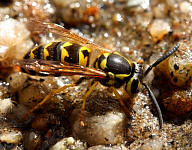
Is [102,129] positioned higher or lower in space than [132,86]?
lower

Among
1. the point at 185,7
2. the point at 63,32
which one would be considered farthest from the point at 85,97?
the point at 185,7

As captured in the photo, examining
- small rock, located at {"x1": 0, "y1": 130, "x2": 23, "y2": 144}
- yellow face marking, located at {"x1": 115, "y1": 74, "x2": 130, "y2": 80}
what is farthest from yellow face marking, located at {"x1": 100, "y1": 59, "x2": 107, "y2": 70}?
small rock, located at {"x1": 0, "y1": 130, "x2": 23, "y2": 144}

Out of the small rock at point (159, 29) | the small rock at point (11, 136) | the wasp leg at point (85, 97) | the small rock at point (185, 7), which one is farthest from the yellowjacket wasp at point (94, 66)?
the small rock at point (185, 7)

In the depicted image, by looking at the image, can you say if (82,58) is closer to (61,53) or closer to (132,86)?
(61,53)

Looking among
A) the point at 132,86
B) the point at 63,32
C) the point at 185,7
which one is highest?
the point at 185,7

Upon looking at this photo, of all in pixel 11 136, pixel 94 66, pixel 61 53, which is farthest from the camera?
pixel 94 66

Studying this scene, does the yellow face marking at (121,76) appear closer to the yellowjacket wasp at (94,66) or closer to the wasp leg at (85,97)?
the yellowjacket wasp at (94,66)

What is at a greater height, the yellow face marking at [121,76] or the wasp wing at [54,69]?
the wasp wing at [54,69]
